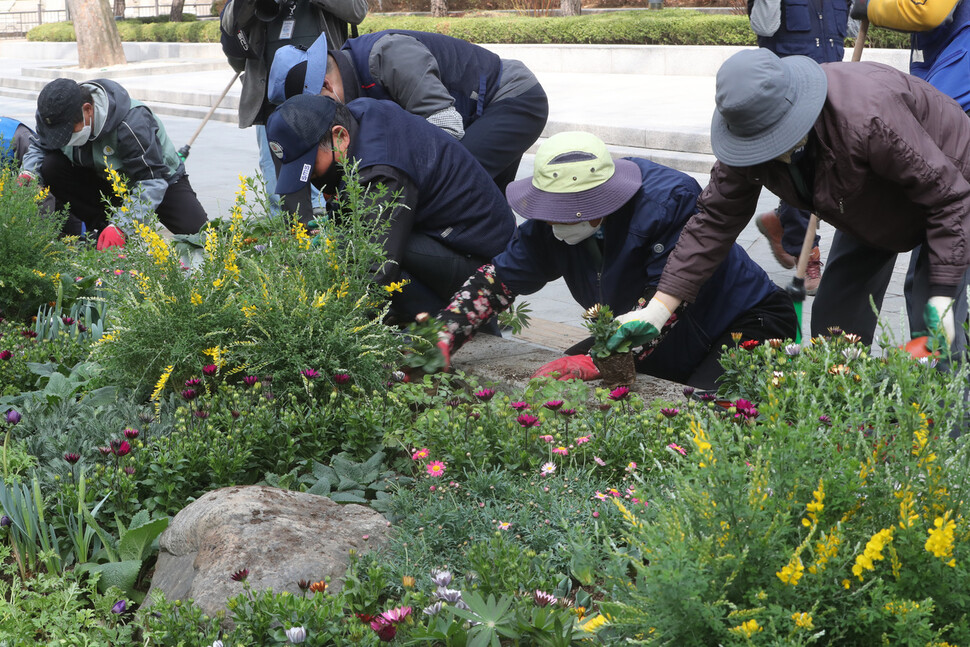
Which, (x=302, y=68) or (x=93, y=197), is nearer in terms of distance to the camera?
(x=302, y=68)

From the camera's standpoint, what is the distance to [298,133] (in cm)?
323

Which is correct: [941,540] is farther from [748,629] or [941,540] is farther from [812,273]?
[812,273]

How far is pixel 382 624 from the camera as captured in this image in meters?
1.77

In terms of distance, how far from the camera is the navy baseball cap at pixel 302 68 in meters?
4.01

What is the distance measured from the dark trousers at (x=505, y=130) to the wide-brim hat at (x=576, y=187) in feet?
4.50

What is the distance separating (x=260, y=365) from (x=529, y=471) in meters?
0.83

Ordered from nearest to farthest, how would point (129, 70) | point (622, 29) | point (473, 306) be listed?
point (473, 306)
point (622, 29)
point (129, 70)

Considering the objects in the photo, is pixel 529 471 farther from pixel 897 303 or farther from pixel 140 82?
pixel 140 82

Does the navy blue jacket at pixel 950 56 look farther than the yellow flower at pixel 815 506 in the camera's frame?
Yes

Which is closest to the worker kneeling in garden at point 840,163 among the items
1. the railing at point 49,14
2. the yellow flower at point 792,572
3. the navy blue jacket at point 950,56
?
the navy blue jacket at point 950,56

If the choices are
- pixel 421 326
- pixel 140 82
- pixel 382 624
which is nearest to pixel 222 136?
pixel 140 82

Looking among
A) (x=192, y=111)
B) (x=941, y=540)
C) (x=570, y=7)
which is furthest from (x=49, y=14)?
(x=941, y=540)

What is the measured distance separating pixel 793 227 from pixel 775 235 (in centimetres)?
12

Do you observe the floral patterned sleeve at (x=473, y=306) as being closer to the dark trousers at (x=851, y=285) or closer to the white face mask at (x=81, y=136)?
the dark trousers at (x=851, y=285)
